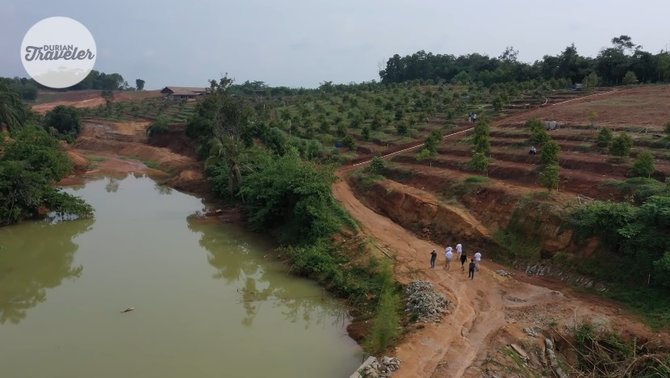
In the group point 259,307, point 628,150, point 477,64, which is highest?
point 477,64

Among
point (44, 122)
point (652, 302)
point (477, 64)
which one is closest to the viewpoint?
point (652, 302)

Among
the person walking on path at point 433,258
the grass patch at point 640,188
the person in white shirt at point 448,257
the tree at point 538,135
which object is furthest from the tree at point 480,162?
the person walking on path at point 433,258

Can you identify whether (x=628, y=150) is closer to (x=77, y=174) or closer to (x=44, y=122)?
(x=77, y=174)

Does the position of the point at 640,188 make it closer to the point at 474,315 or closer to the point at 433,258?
the point at 433,258

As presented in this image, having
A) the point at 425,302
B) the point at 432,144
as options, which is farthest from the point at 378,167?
the point at 425,302

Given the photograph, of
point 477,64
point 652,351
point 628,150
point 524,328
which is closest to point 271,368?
point 524,328

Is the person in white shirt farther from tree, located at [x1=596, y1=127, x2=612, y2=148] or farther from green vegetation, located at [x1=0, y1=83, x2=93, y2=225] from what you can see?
green vegetation, located at [x1=0, y1=83, x2=93, y2=225]
